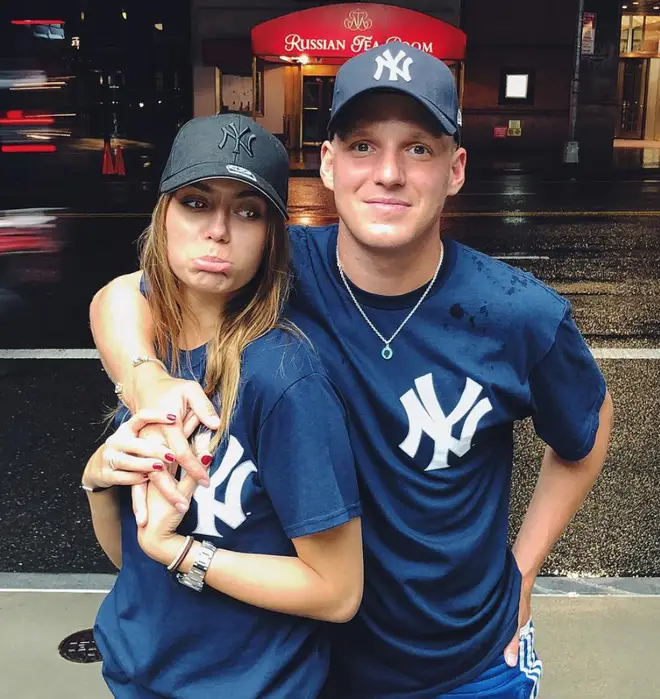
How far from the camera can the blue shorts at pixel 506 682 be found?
1.89 meters

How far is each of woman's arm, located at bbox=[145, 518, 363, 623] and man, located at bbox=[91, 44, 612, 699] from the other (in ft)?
0.62

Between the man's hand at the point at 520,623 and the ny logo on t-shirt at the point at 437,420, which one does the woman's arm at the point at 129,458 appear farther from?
the man's hand at the point at 520,623

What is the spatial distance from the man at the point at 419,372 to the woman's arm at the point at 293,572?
0.62 ft

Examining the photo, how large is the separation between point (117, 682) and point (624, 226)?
13239 mm

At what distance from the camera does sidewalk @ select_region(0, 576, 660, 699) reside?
2.99m

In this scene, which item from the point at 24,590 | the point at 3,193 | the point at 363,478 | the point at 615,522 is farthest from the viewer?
the point at 3,193

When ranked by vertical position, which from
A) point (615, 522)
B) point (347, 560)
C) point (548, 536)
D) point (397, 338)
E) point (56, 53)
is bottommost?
point (615, 522)

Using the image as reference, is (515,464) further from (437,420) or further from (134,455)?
(134,455)

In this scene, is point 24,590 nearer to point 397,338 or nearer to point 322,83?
point 397,338

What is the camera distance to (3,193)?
18000 mm

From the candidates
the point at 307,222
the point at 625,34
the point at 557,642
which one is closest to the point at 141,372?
the point at 557,642

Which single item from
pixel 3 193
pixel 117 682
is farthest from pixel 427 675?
pixel 3 193

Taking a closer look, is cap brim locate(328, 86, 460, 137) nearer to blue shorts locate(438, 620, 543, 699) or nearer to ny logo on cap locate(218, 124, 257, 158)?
ny logo on cap locate(218, 124, 257, 158)

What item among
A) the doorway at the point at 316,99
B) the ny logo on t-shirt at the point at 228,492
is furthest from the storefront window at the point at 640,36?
the ny logo on t-shirt at the point at 228,492
